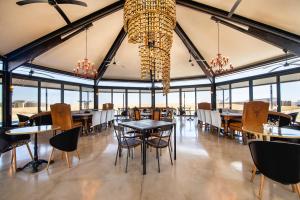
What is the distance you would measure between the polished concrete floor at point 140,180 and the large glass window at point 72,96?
19.9 feet

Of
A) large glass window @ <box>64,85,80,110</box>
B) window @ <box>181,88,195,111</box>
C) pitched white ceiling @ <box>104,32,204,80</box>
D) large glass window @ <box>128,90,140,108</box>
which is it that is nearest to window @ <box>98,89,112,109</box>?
pitched white ceiling @ <box>104,32,204,80</box>

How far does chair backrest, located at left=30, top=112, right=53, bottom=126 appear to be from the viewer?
212 inches

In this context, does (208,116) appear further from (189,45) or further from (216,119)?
(189,45)

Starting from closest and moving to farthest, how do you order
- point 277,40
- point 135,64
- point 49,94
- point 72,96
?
point 277,40
point 49,94
point 72,96
point 135,64

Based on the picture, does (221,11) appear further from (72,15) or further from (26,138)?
(26,138)

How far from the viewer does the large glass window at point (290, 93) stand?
19.9 ft

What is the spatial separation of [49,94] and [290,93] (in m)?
11.6

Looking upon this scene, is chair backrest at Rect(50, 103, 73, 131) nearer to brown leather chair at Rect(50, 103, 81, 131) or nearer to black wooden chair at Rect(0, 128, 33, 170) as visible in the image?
brown leather chair at Rect(50, 103, 81, 131)

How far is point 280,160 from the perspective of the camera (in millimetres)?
1775

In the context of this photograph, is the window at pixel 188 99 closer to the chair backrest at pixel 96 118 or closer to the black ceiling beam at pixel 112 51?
the black ceiling beam at pixel 112 51

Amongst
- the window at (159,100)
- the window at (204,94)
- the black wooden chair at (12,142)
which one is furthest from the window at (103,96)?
the black wooden chair at (12,142)

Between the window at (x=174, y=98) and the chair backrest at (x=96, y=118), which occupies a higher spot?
the window at (x=174, y=98)

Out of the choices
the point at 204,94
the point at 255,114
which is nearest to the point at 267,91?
the point at 255,114

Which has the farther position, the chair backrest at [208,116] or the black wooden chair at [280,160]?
the chair backrest at [208,116]
